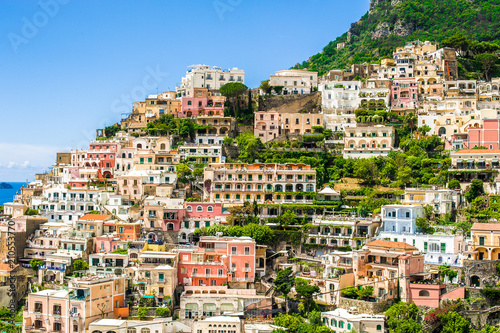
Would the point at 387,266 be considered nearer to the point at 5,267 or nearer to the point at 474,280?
the point at 474,280

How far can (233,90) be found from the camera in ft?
249

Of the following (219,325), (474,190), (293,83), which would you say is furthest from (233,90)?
(219,325)

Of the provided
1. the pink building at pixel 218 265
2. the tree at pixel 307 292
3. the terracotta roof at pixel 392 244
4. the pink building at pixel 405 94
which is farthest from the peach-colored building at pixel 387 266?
the pink building at pixel 405 94

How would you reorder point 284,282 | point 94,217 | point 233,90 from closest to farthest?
point 284,282 → point 94,217 → point 233,90

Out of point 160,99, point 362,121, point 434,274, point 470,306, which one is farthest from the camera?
point 160,99

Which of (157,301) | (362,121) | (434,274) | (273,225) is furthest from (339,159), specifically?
(157,301)

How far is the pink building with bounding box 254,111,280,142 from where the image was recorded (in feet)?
229

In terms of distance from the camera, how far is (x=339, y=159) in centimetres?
6328

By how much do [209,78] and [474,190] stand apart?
125 feet

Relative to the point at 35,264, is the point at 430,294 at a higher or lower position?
lower

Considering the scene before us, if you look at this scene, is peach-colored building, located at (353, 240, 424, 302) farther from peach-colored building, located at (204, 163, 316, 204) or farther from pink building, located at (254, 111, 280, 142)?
pink building, located at (254, 111, 280, 142)

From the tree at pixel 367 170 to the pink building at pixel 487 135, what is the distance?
30.4 ft

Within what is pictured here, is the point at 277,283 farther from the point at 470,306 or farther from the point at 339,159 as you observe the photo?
the point at 339,159

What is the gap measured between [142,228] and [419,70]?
143ft
